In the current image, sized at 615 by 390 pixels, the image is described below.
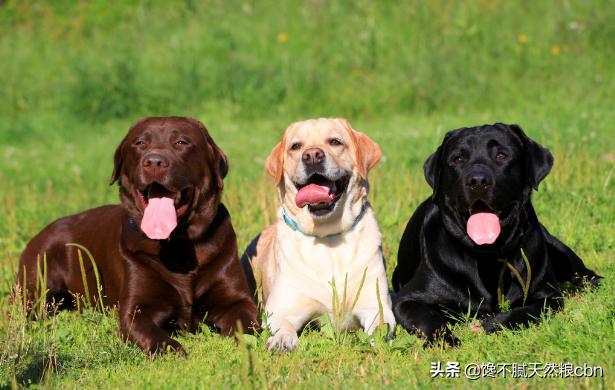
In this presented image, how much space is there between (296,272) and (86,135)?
927 centimetres

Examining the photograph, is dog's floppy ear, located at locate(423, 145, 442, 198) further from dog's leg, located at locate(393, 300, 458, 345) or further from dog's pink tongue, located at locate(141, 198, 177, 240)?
dog's pink tongue, located at locate(141, 198, 177, 240)

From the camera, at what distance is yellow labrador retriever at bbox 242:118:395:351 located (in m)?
5.50

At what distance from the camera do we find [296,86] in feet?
46.7

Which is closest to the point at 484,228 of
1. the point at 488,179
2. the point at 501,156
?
the point at 488,179

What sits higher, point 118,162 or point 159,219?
point 118,162

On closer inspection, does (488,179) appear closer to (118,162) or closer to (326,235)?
(326,235)

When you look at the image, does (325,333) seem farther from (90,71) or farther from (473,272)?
(90,71)

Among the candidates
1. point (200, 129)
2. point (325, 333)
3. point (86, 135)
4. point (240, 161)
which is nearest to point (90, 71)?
point (86, 135)

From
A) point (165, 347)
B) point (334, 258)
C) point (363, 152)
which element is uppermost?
point (363, 152)

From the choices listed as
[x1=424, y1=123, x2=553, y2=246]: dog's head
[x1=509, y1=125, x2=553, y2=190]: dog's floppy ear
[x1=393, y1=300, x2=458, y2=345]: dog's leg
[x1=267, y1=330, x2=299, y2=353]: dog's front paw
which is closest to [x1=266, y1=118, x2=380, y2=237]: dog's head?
[x1=424, y1=123, x2=553, y2=246]: dog's head

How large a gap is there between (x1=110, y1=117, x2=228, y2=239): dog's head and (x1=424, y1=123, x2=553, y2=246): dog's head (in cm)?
147

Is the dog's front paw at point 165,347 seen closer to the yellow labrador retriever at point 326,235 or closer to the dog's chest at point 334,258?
the yellow labrador retriever at point 326,235

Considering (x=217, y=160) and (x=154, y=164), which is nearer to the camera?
(x=154, y=164)

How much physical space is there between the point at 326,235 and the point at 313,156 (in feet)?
1.97
